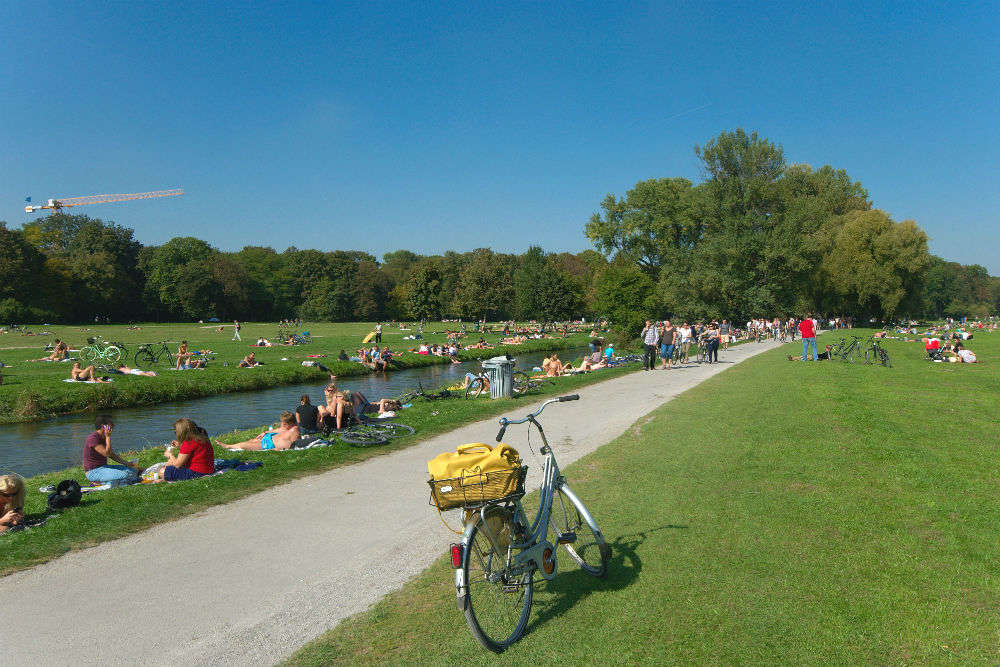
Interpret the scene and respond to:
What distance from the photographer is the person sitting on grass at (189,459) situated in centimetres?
909

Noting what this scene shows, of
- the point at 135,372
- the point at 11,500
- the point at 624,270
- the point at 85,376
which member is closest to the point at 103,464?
the point at 11,500

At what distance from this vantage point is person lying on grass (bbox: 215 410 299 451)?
1145 cm

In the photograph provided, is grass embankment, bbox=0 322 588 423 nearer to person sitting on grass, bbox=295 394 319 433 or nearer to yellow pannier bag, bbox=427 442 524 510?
person sitting on grass, bbox=295 394 319 433

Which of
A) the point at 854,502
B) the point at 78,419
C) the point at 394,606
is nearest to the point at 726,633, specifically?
the point at 394,606

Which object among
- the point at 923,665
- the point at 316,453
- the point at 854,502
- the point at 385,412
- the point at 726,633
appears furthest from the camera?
the point at 385,412

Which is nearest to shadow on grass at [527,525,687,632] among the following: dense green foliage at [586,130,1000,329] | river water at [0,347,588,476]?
river water at [0,347,588,476]

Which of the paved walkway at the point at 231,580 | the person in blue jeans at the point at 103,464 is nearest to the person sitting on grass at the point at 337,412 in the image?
the person in blue jeans at the point at 103,464

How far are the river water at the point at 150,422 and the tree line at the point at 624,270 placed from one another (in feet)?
109

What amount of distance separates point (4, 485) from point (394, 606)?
508 centimetres

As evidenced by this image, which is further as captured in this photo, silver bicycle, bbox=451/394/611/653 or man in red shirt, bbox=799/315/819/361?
man in red shirt, bbox=799/315/819/361

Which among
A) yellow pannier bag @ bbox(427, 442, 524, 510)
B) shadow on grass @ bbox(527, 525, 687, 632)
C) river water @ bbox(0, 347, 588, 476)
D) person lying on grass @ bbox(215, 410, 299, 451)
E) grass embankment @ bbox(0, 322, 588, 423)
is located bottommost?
river water @ bbox(0, 347, 588, 476)

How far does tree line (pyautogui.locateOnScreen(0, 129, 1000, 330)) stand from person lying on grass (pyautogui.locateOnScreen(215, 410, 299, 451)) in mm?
45240

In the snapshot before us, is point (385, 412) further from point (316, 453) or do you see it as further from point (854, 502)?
point (854, 502)

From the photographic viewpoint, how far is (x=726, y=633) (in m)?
4.04
